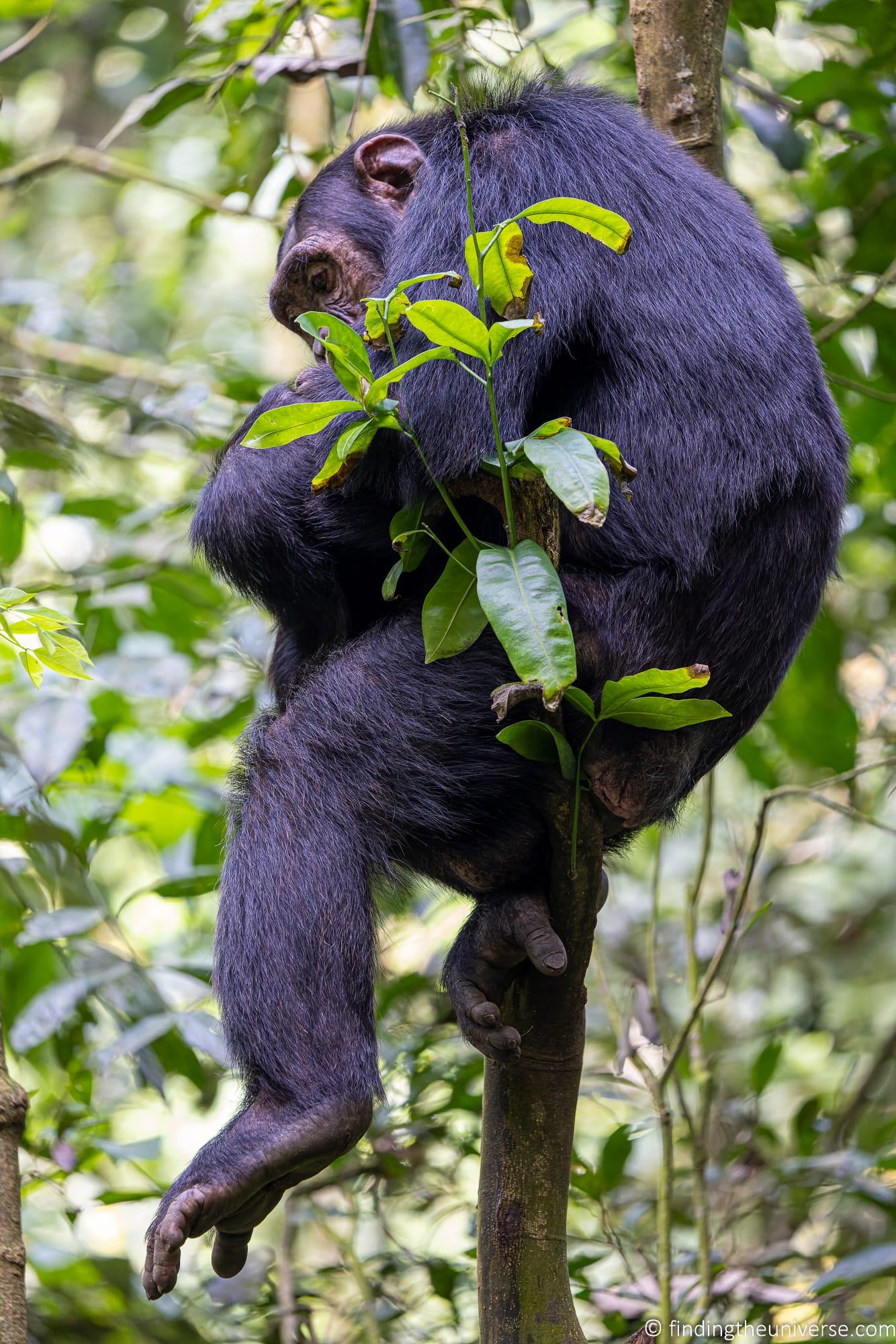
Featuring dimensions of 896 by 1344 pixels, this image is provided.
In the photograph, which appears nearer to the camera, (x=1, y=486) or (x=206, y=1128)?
(x=1, y=486)

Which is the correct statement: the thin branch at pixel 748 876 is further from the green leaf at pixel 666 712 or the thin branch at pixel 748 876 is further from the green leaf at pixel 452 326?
the green leaf at pixel 452 326

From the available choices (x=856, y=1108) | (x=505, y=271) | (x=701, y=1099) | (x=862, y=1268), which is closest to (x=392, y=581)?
(x=505, y=271)

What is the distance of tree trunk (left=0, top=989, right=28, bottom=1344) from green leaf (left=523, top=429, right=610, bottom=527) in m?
0.98

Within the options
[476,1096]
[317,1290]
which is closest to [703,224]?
[476,1096]

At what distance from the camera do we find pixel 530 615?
1.43 meters

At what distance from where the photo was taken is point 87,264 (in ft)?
19.4

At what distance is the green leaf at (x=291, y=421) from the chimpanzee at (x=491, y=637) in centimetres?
30

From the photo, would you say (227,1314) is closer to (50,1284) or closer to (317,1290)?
(50,1284)

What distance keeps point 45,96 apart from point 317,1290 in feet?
25.0

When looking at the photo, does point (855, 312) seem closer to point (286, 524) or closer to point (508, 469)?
point (286, 524)

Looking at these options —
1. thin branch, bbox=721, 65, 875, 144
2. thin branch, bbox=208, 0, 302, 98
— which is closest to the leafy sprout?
thin branch, bbox=208, 0, 302, 98

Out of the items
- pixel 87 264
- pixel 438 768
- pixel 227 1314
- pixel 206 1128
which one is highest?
pixel 87 264

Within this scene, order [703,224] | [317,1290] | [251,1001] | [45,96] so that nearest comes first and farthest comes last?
[251,1001] → [703,224] → [317,1290] → [45,96]

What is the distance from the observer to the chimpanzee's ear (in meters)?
2.62
